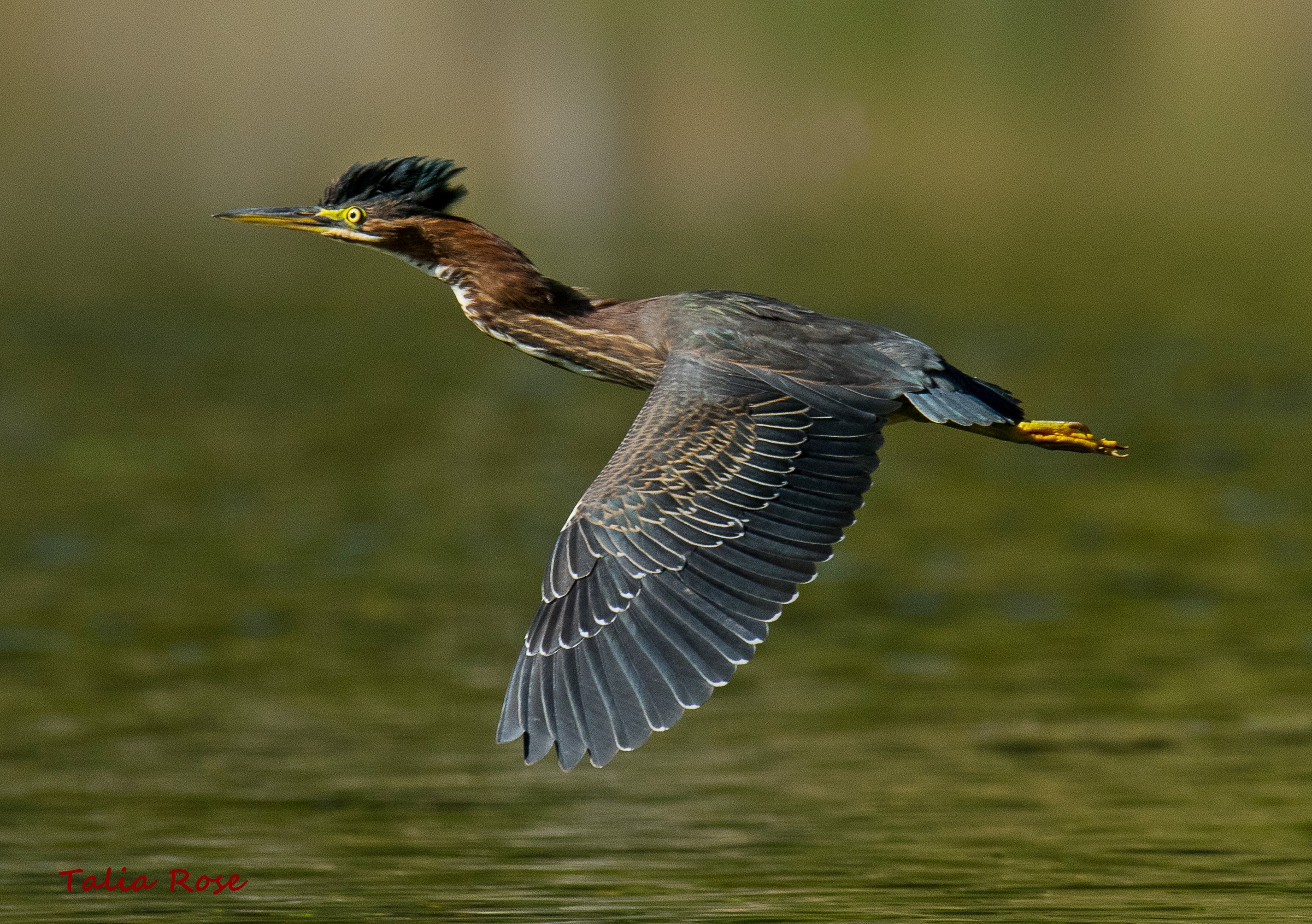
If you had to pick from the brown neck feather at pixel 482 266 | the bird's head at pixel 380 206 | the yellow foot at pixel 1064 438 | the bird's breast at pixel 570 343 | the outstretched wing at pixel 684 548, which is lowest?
the outstretched wing at pixel 684 548

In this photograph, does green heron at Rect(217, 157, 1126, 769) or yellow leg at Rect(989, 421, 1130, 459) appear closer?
green heron at Rect(217, 157, 1126, 769)

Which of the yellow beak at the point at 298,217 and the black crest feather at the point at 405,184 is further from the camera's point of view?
the black crest feather at the point at 405,184

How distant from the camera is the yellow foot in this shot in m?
9.65

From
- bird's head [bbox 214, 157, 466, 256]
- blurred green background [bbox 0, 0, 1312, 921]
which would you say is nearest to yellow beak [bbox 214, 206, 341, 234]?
bird's head [bbox 214, 157, 466, 256]

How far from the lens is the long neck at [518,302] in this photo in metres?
9.79

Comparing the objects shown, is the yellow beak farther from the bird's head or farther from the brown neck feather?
the brown neck feather

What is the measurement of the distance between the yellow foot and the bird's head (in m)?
2.76

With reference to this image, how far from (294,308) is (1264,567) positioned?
70.2 ft

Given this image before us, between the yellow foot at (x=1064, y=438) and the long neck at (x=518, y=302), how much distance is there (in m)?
1.69

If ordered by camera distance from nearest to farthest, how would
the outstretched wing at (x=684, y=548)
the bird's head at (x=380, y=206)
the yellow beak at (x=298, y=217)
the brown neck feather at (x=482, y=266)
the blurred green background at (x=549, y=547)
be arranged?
the outstretched wing at (x=684, y=548) → the yellow beak at (x=298, y=217) → the bird's head at (x=380, y=206) → the brown neck feather at (x=482, y=266) → the blurred green background at (x=549, y=547)

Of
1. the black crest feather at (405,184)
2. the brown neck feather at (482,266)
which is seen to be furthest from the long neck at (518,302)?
the black crest feather at (405,184)

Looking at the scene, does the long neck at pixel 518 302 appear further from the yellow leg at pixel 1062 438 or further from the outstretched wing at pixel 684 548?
the yellow leg at pixel 1062 438
